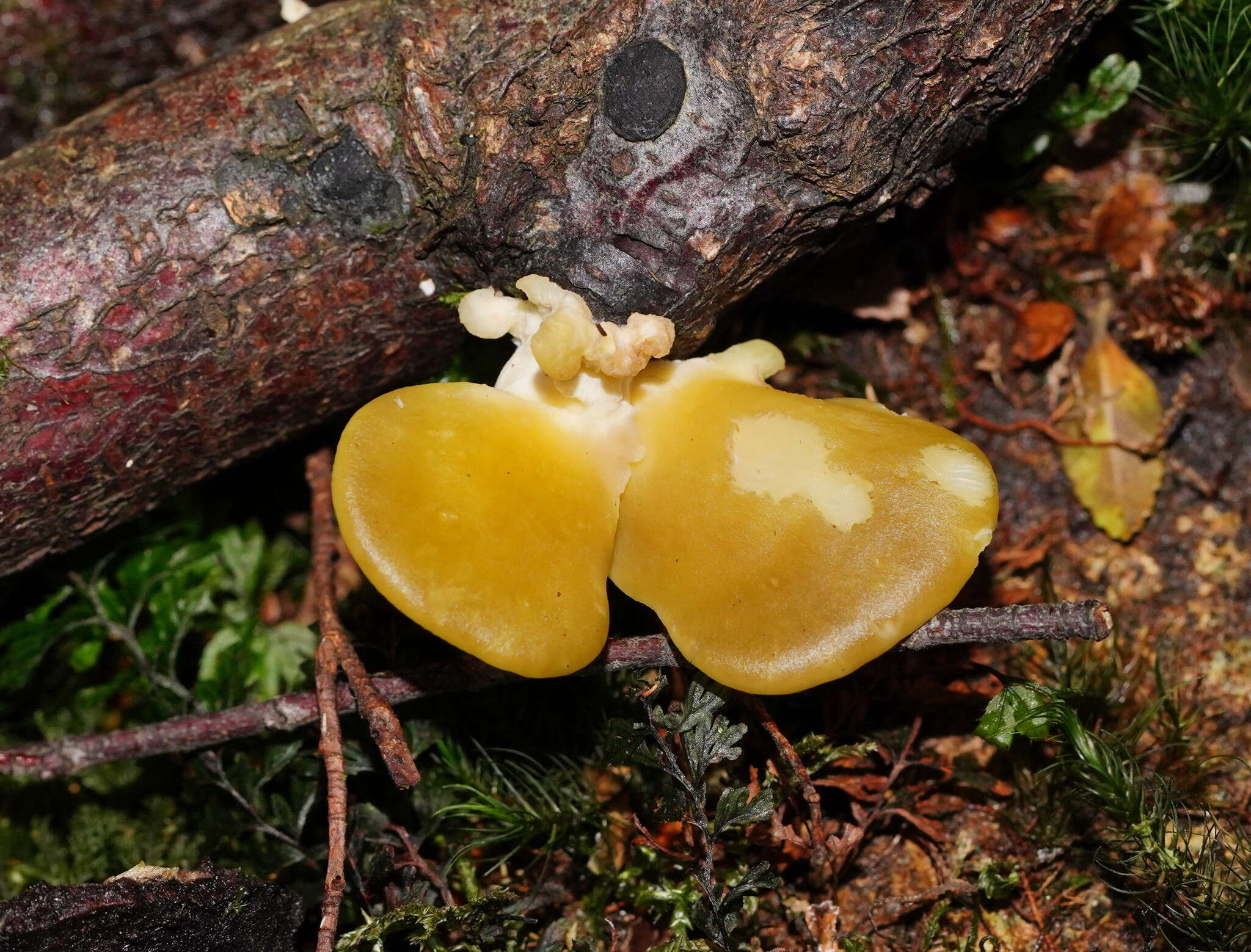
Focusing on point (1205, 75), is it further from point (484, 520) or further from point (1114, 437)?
point (484, 520)

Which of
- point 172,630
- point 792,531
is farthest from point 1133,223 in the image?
point 172,630

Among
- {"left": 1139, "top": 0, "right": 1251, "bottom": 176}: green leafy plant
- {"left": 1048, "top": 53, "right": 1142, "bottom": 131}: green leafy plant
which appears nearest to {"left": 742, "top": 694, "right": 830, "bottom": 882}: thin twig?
{"left": 1048, "top": 53, "right": 1142, "bottom": 131}: green leafy plant

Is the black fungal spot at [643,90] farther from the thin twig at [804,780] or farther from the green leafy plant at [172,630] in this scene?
the green leafy plant at [172,630]

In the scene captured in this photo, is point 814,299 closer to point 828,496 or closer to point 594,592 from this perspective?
point 828,496

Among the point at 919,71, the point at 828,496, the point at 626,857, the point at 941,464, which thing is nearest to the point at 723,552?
the point at 828,496

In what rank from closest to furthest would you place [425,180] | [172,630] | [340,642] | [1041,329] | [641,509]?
[641,509] → [425,180] → [340,642] → [172,630] → [1041,329]

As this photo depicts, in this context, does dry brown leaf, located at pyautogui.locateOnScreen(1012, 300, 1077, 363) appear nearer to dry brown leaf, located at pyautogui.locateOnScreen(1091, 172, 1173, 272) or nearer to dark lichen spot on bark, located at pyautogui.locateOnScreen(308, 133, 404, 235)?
dry brown leaf, located at pyautogui.locateOnScreen(1091, 172, 1173, 272)

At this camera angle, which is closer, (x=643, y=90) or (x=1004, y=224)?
(x=643, y=90)
